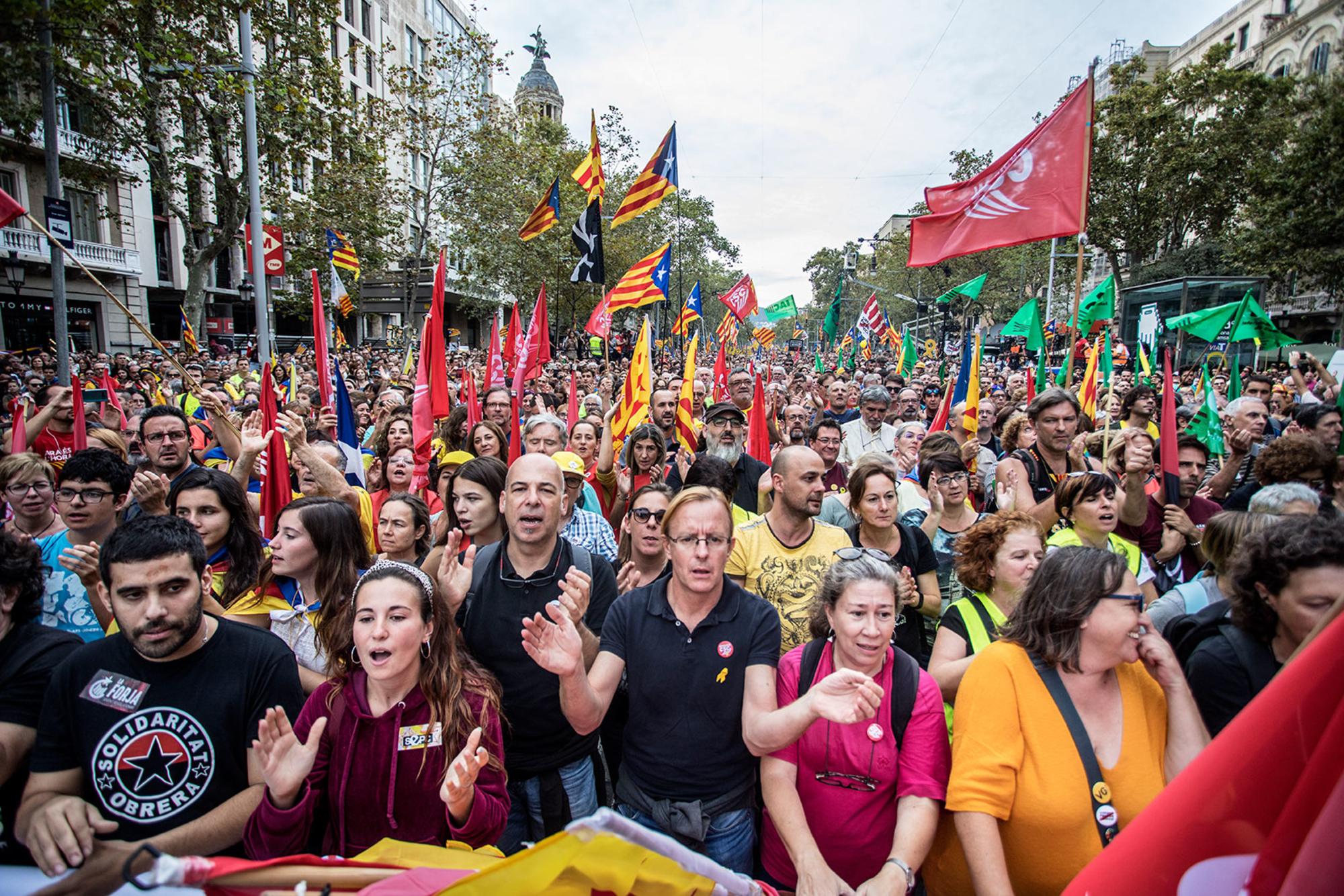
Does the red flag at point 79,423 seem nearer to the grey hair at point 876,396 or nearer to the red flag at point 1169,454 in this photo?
the grey hair at point 876,396

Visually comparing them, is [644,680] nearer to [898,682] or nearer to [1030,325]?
[898,682]

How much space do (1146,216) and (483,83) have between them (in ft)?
94.4

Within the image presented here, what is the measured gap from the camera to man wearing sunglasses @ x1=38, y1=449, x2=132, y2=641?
3.19 meters

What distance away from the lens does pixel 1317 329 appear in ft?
119

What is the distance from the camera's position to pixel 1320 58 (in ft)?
90.5

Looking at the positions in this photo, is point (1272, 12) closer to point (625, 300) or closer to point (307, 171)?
point (625, 300)

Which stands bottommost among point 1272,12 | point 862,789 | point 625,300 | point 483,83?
point 862,789

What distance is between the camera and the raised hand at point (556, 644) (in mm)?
2266

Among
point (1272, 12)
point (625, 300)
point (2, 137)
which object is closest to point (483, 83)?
point (2, 137)

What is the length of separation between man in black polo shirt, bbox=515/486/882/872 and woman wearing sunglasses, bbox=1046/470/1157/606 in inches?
75.7

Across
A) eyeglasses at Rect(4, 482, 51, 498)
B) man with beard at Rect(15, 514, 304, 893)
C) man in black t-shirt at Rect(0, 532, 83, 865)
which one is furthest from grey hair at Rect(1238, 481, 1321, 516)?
eyeglasses at Rect(4, 482, 51, 498)

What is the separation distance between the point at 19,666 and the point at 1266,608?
Result: 396 cm

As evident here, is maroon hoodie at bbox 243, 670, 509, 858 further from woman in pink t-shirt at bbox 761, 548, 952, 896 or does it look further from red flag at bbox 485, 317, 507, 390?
red flag at bbox 485, 317, 507, 390

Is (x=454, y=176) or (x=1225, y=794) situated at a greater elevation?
(x=454, y=176)
